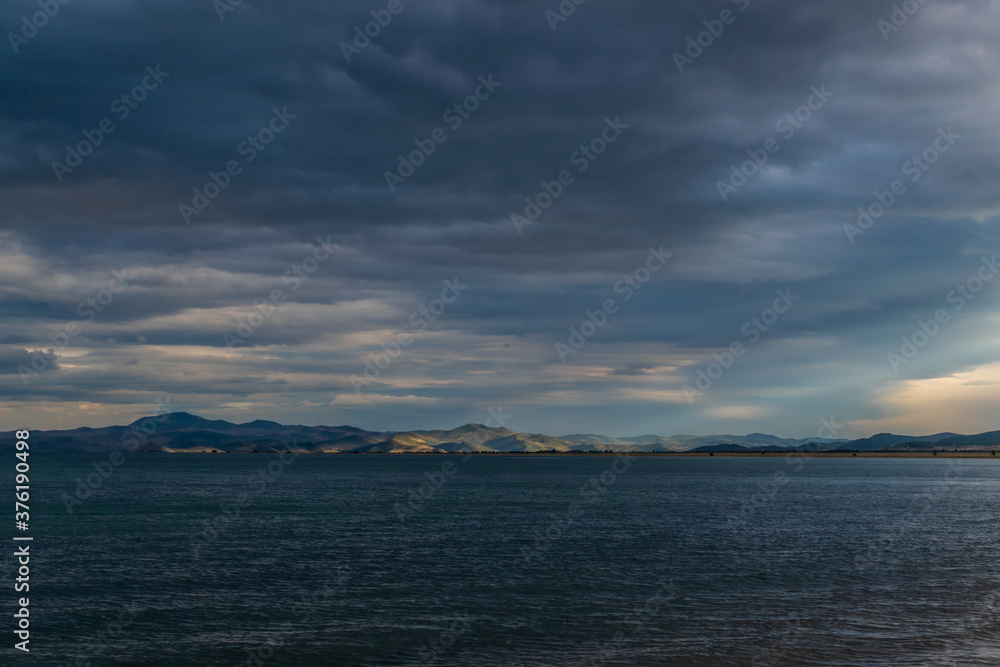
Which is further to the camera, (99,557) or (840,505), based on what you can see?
(840,505)

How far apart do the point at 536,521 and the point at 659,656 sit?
5335cm

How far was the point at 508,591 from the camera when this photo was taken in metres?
43.9

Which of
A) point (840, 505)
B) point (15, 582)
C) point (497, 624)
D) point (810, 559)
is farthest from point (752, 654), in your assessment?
point (840, 505)

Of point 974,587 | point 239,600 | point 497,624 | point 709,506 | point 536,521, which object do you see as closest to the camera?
point 497,624

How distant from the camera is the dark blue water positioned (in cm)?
3228

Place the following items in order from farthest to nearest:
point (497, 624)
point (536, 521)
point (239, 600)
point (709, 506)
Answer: point (709, 506) < point (536, 521) < point (239, 600) < point (497, 624)

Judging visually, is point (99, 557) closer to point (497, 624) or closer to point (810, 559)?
point (497, 624)

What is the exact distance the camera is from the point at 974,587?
1774 inches

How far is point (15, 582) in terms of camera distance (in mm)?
45844

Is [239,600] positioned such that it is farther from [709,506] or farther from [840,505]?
[840,505]

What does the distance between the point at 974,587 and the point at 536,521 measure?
4744 centimetres

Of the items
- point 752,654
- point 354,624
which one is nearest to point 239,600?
point 354,624

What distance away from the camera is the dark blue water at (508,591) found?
1271 inches

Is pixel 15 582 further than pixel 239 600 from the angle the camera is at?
Yes
